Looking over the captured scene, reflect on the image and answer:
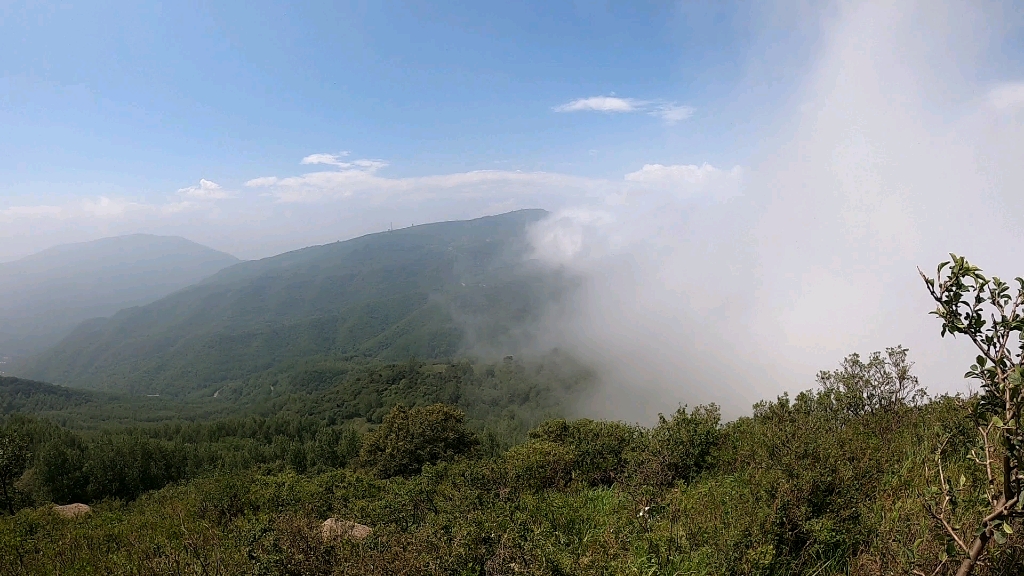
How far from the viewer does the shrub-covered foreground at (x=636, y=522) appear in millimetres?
7699

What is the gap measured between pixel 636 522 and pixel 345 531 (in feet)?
22.2

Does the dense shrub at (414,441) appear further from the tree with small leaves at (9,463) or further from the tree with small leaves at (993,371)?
the tree with small leaves at (993,371)

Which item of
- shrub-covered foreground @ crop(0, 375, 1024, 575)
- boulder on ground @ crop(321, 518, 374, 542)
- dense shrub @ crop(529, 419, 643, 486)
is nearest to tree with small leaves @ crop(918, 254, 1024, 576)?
shrub-covered foreground @ crop(0, 375, 1024, 575)

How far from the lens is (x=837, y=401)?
25.0 m

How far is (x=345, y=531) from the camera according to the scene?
433 inches

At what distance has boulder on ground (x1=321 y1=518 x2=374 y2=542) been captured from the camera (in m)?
10.7

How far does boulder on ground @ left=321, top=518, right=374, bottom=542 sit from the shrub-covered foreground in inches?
12.0

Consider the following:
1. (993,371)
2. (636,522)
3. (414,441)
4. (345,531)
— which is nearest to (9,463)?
(414,441)

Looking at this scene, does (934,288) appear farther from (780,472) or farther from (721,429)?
(721,429)

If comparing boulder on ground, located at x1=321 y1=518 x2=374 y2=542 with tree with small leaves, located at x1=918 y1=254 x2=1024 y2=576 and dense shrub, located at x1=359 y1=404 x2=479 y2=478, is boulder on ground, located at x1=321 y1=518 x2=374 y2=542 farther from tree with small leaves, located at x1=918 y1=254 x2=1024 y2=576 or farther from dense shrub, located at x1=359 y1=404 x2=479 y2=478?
dense shrub, located at x1=359 y1=404 x2=479 y2=478

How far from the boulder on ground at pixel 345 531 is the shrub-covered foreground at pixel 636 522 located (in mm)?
305

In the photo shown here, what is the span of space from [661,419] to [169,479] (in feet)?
293

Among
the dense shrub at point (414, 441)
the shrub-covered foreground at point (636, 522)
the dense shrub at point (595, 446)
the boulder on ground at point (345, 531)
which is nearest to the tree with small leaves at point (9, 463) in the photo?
the shrub-covered foreground at point (636, 522)

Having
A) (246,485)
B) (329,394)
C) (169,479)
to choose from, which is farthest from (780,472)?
(329,394)
